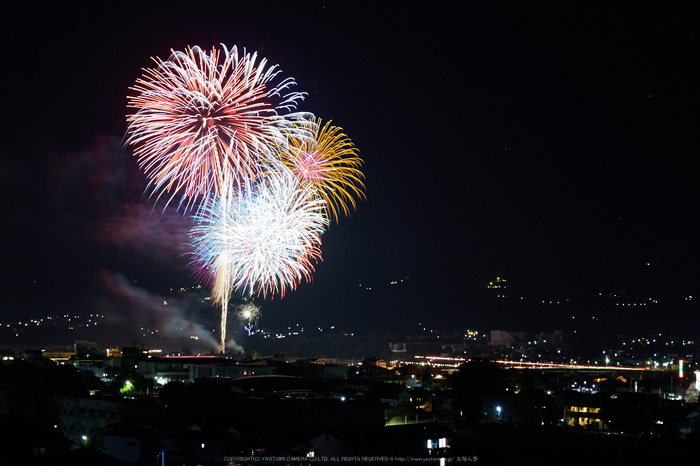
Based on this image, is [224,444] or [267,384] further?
[267,384]

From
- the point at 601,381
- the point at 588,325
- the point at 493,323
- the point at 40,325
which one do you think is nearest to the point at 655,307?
the point at 588,325

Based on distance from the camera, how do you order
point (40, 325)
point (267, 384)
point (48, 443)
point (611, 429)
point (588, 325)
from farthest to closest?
point (588, 325), point (40, 325), point (267, 384), point (611, 429), point (48, 443)

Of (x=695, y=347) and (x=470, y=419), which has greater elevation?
(x=470, y=419)

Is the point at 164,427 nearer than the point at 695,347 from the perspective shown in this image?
Yes

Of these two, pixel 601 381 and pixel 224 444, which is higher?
pixel 224 444

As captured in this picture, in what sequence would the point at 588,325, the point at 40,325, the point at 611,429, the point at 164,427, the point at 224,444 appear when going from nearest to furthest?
1. the point at 224,444
2. the point at 164,427
3. the point at 611,429
4. the point at 40,325
5. the point at 588,325

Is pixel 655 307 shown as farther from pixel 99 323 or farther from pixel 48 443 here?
pixel 48 443

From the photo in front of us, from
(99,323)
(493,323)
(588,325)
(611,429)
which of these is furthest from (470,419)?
(493,323)

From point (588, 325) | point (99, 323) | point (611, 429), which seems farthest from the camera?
point (588, 325)

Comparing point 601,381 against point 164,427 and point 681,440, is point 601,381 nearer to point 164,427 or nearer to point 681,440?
point 681,440
